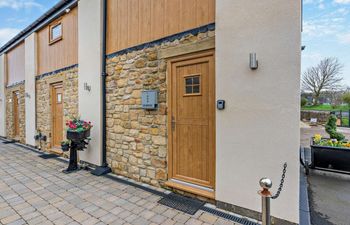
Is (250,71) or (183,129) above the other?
(250,71)

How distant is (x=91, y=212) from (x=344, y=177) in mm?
4998

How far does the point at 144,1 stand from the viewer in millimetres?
3795

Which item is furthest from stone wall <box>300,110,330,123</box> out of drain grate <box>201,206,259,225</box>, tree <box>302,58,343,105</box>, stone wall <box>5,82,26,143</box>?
stone wall <box>5,82,26,143</box>

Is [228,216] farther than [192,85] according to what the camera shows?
No

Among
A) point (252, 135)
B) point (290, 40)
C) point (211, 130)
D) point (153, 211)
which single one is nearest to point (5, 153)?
point (153, 211)

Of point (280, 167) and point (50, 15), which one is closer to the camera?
point (280, 167)

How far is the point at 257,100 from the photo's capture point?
245cm

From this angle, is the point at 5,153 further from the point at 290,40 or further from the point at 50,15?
the point at 290,40

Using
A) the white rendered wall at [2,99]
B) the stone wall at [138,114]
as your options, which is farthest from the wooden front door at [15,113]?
the stone wall at [138,114]

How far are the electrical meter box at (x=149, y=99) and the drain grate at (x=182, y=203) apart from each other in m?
1.62

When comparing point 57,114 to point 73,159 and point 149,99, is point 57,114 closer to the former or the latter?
point 73,159

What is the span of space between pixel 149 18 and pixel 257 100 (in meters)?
2.63

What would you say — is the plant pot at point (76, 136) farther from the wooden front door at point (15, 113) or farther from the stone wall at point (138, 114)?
the wooden front door at point (15, 113)

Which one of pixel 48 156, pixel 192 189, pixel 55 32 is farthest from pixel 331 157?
pixel 55 32
